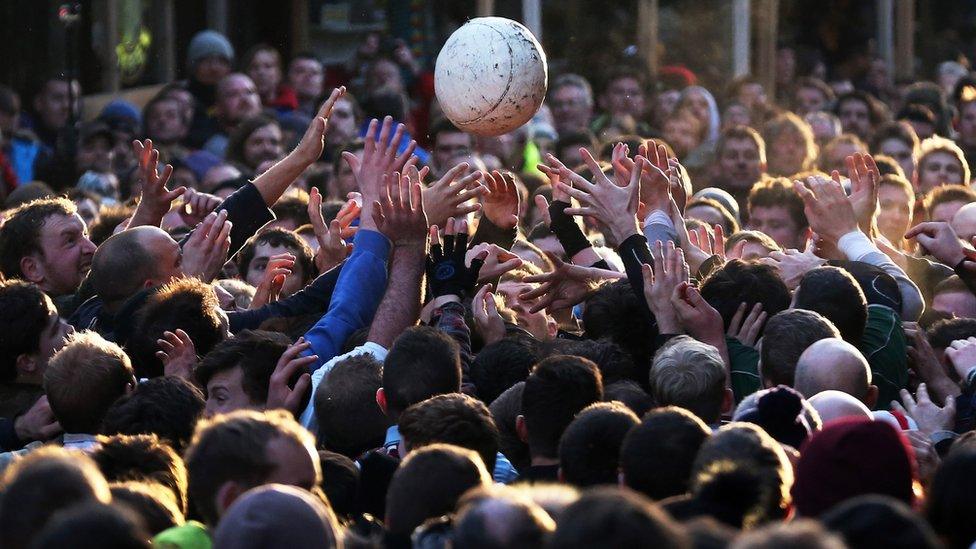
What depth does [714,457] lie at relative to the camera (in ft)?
12.8

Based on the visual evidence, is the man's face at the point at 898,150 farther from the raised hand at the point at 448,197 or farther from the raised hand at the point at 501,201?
the raised hand at the point at 448,197

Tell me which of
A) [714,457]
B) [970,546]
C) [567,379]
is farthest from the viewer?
[567,379]

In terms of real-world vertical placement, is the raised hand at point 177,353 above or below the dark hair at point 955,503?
below

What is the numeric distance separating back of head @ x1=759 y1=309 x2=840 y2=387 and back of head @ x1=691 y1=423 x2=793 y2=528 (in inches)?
44.3

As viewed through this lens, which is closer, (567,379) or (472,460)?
(472,460)

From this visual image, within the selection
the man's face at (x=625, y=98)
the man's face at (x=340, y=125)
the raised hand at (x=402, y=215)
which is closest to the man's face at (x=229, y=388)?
the raised hand at (x=402, y=215)

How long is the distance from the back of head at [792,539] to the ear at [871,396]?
2546mm

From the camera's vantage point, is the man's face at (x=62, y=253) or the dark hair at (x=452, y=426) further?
the man's face at (x=62, y=253)

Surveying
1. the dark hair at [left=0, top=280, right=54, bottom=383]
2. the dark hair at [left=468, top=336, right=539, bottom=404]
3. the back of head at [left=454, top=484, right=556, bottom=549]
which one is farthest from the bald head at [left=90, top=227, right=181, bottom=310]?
the back of head at [left=454, top=484, right=556, bottom=549]

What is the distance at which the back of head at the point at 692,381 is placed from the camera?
16.5 feet

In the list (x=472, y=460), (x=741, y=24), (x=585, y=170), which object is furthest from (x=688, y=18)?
(x=472, y=460)

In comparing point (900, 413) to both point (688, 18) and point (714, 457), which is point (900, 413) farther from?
point (688, 18)

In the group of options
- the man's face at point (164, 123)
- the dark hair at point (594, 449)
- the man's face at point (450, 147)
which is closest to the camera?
the dark hair at point (594, 449)

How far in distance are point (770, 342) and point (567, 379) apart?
94 cm
